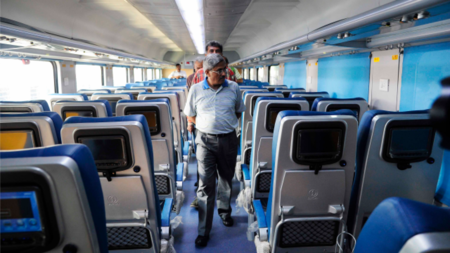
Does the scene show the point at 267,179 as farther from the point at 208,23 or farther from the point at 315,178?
the point at 208,23

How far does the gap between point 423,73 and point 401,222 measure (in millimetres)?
4618

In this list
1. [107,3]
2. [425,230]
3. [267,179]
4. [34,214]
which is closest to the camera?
[425,230]

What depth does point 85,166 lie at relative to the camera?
3.29 ft

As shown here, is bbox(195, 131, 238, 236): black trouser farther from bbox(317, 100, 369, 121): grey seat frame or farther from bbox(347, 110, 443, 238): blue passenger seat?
bbox(347, 110, 443, 238): blue passenger seat

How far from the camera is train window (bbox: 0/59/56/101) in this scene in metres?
6.62

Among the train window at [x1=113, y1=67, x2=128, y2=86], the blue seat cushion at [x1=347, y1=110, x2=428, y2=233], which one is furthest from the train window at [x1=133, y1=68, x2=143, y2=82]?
the blue seat cushion at [x1=347, y1=110, x2=428, y2=233]

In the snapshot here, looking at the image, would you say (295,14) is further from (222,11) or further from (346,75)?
(222,11)

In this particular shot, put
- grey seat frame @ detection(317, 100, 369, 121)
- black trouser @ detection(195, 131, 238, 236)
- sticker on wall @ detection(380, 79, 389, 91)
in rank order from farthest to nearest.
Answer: sticker on wall @ detection(380, 79, 389, 91), grey seat frame @ detection(317, 100, 369, 121), black trouser @ detection(195, 131, 238, 236)

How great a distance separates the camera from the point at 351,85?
7148 millimetres

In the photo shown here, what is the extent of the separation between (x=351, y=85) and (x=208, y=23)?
399cm

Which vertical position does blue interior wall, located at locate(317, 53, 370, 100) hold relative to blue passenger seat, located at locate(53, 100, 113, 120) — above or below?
above

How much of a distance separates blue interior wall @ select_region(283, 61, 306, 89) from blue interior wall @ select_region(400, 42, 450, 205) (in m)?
6.44

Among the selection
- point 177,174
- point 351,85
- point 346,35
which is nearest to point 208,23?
point 351,85

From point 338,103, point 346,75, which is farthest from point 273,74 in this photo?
point 338,103
